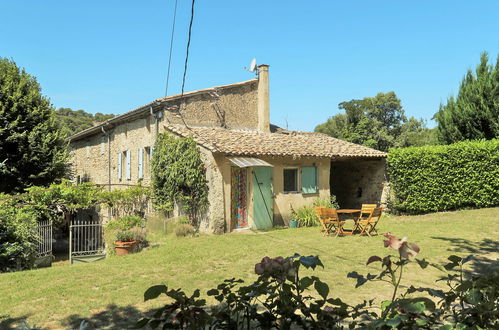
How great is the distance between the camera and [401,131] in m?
36.6

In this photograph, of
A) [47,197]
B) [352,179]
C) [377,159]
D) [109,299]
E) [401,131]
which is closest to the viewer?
[109,299]

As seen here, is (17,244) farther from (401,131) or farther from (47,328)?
(401,131)

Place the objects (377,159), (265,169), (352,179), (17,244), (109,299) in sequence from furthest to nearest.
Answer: (352,179), (377,159), (265,169), (17,244), (109,299)

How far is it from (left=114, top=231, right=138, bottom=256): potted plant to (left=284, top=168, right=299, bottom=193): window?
6.27 metres

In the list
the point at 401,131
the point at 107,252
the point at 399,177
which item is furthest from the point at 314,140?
the point at 401,131

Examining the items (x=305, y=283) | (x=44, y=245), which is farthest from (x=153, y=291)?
(x=44, y=245)

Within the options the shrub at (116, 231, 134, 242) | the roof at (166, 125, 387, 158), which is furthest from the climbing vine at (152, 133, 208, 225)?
the shrub at (116, 231, 134, 242)

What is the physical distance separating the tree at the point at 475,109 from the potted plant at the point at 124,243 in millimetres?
17473

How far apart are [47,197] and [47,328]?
926 cm

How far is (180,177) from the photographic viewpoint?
12.2m

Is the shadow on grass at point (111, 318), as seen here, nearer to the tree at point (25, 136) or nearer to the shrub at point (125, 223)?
the shrub at point (125, 223)

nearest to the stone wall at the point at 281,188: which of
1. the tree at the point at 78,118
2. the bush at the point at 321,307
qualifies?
the bush at the point at 321,307

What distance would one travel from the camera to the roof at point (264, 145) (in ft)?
40.5

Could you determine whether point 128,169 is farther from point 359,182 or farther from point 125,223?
point 359,182
